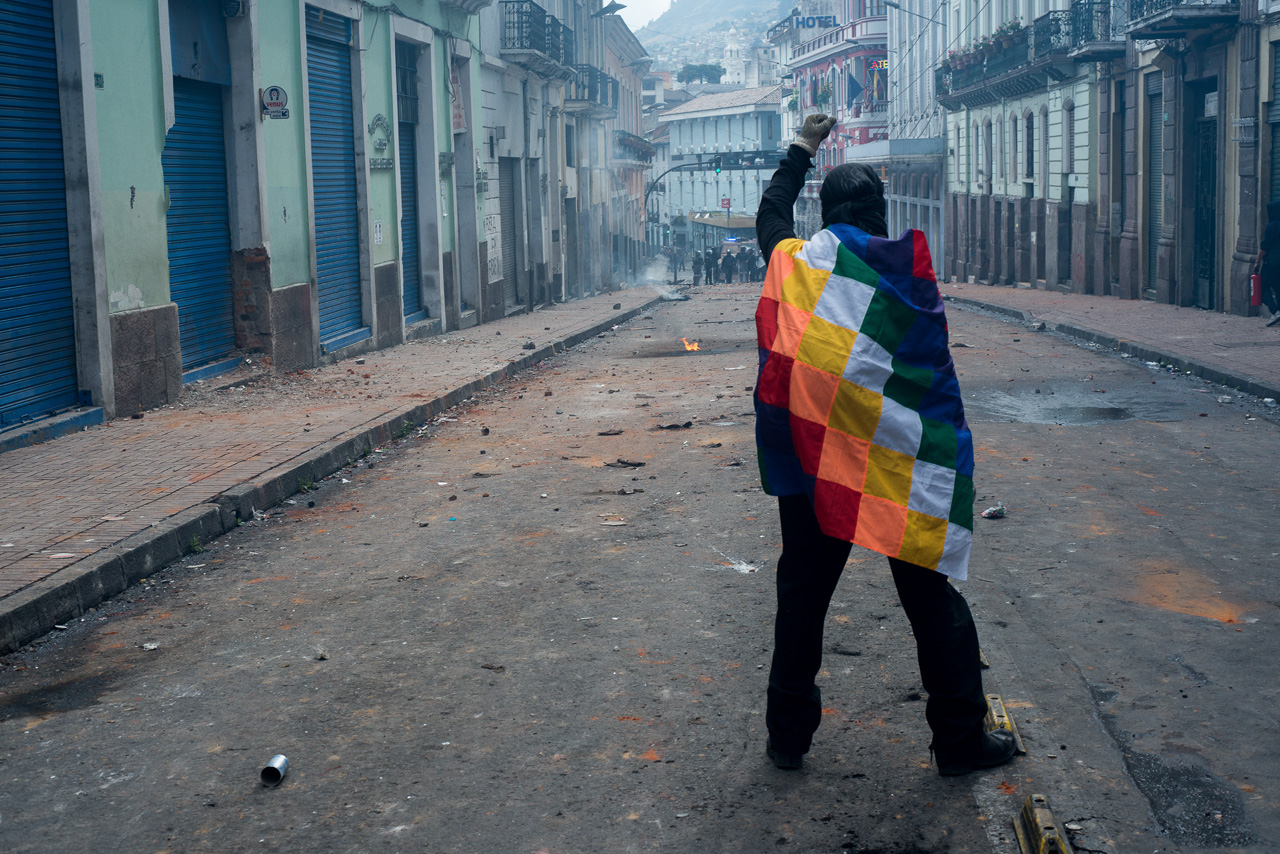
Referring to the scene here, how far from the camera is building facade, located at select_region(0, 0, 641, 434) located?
10.4 metres

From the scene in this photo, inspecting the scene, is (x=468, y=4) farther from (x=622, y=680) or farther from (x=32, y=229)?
(x=622, y=680)

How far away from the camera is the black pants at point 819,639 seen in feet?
12.2

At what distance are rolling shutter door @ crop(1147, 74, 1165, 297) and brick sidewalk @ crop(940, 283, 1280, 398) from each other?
105 cm

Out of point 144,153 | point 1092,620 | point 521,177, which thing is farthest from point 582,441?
point 521,177

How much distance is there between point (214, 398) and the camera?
1236 centimetres

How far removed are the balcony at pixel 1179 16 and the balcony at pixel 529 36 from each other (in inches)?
457

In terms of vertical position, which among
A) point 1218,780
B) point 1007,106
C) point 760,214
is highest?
point 1007,106

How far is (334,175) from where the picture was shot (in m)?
17.2

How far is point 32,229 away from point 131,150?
4.77 ft

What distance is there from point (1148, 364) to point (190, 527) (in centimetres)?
1157

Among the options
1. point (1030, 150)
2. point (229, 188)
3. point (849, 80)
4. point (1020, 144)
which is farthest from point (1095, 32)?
point (849, 80)

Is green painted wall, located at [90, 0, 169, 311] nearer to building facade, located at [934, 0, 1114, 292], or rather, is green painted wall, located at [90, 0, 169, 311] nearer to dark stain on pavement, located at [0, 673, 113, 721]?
dark stain on pavement, located at [0, 673, 113, 721]

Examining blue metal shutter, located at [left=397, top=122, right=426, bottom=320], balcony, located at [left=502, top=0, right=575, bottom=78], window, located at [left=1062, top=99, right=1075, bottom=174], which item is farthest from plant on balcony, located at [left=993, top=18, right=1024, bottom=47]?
blue metal shutter, located at [left=397, top=122, right=426, bottom=320]

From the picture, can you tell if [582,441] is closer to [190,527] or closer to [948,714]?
[190,527]
